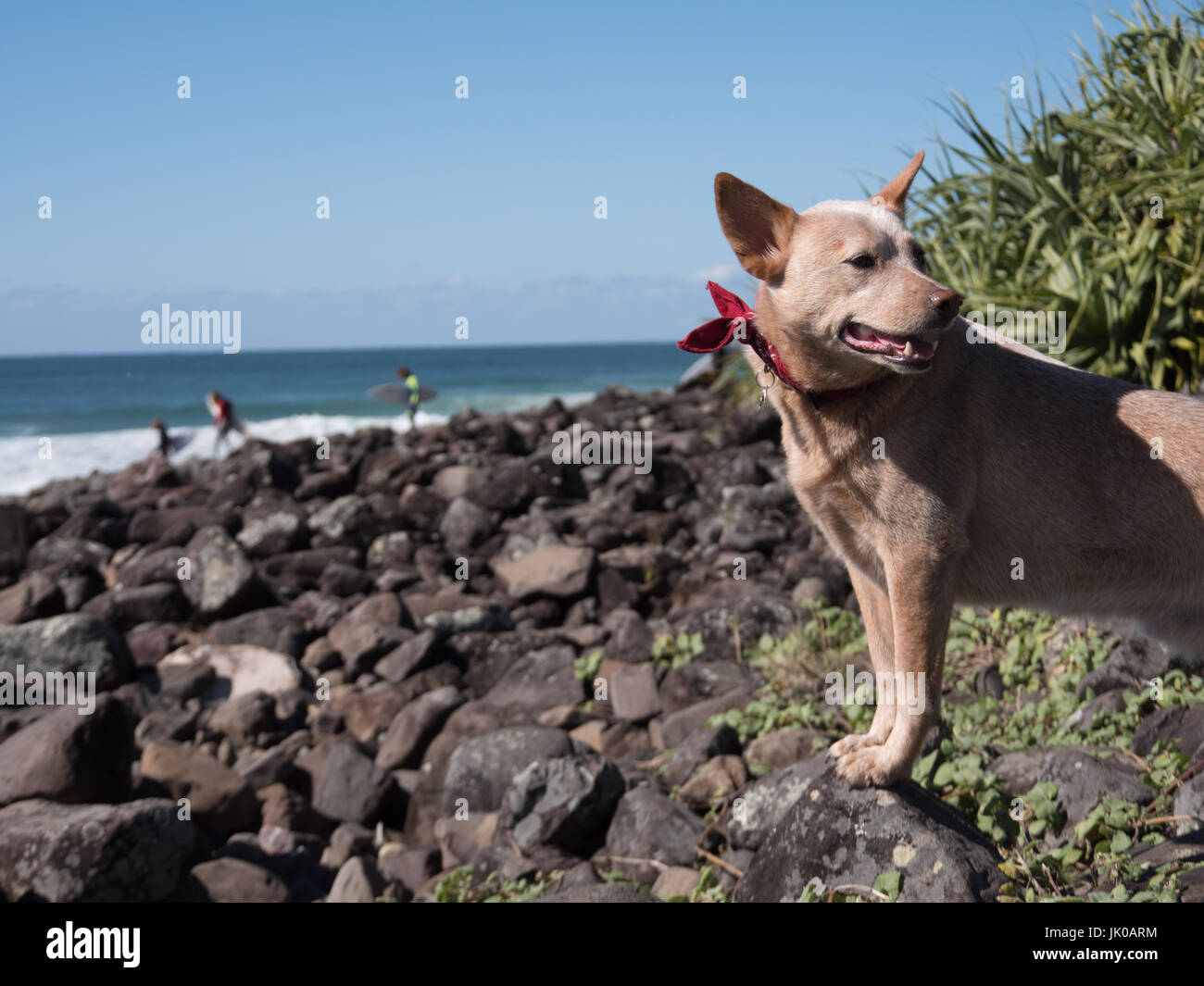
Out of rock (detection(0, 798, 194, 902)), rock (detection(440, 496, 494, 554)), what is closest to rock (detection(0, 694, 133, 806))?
rock (detection(0, 798, 194, 902))

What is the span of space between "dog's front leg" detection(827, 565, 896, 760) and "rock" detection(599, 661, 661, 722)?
321cm

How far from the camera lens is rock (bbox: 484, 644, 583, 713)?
796 centimetres

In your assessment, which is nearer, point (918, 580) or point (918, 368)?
point (918, 368)

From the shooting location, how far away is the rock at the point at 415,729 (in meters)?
7.56

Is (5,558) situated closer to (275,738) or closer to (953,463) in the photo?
(275,738)

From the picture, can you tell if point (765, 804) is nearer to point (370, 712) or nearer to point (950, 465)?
point (950, 465)

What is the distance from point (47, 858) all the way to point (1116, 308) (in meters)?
8.00

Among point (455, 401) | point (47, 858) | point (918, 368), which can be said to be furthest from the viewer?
point (455, 401)

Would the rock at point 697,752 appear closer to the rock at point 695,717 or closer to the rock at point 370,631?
the rock at point 695,717

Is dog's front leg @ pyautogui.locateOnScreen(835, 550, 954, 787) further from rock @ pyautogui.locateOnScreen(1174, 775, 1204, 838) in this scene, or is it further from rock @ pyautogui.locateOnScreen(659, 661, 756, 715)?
rock @ pyautogui.locateOnScreen(659, 661, 756, 715)

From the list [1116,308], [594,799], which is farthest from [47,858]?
[1116,308]

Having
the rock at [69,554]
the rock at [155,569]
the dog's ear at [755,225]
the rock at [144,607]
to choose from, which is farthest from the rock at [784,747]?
the rock at [69,554]

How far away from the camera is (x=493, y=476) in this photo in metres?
13.8

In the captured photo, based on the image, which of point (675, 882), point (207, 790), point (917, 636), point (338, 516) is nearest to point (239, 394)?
point (338, 516)
